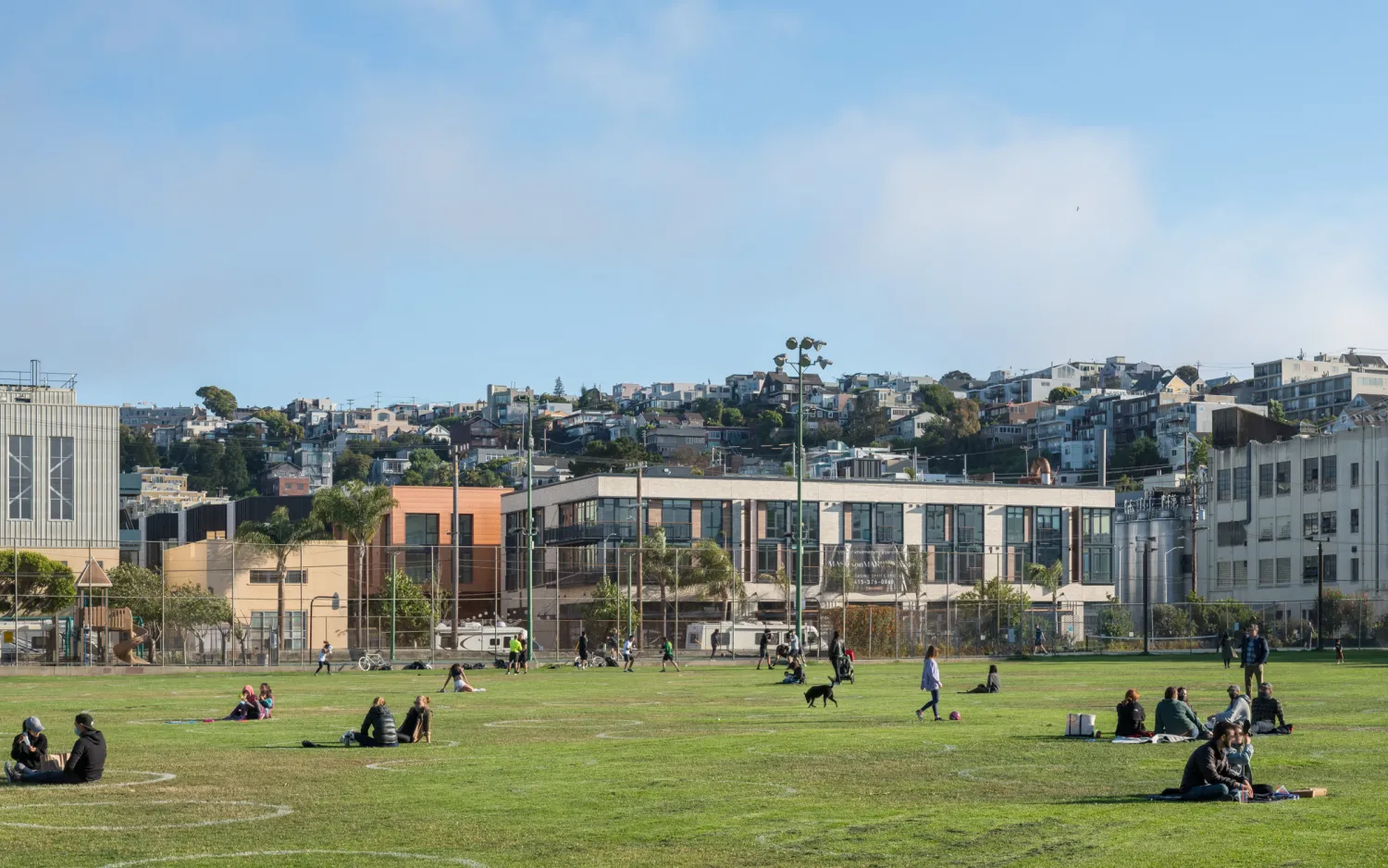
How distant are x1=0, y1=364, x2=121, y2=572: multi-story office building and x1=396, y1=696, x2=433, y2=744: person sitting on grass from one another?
65241mm

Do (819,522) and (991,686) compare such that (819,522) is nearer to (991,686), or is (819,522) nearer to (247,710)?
(991,686)

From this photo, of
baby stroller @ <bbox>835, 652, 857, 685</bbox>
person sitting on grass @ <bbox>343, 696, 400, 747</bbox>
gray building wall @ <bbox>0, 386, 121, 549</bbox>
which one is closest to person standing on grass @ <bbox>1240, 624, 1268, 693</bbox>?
baby stroller @ <bbox>835, 652, 857, 685</bbox>

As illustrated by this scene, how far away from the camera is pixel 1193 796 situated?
20.3 m

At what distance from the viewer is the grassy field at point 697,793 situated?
1698 centimetres

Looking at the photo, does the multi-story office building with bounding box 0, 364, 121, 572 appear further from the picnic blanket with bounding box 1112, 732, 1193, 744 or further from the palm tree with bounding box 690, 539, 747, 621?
the picnic blanket with bounding box 1112, 732, 1193, 744

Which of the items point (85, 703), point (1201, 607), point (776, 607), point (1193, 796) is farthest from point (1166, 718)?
point (776, 607)

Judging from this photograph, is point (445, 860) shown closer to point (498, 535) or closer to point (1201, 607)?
point (1201, 607)

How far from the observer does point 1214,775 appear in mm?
20328

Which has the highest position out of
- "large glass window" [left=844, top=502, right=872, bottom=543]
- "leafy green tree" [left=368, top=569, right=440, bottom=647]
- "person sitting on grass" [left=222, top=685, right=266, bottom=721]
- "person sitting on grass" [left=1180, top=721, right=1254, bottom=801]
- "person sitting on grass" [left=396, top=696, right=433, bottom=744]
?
"large glass window" [left=844, top=502, right=872, bottom=543]

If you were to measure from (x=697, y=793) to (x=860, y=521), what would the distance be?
99.7 metres

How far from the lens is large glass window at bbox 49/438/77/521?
94000 mm

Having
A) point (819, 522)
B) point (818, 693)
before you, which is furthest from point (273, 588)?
point (818, 693)

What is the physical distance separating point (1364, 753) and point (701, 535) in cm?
9074

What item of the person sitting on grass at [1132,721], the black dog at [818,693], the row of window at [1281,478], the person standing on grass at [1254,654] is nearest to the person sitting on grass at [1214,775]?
the person sitting on grass at [1132,721]
